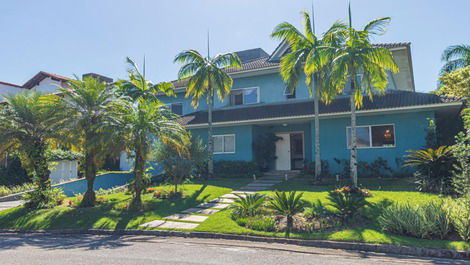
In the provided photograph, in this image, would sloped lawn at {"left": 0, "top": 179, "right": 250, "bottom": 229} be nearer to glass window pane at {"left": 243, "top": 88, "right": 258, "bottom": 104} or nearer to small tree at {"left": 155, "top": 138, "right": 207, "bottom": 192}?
small tree at {"left": 155, "top": 138, "right": 207, "bottom": 192}

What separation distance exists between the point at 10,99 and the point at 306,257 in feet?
44.8

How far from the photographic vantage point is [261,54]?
26.6 metres

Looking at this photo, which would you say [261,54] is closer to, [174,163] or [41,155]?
[174,163]

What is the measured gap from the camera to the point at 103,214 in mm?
11938

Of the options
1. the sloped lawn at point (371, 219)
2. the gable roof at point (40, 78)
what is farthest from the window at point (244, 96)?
the gable roof at point (40, 78)

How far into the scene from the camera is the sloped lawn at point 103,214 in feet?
36.3

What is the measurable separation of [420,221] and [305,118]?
10.1 metres

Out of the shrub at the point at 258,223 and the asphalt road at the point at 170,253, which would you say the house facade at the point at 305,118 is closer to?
the shrub at the point at 258,223

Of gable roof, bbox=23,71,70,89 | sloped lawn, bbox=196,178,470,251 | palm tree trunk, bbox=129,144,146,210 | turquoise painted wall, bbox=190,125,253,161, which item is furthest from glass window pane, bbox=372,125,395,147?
gable roof, bbox=23,71,70,89

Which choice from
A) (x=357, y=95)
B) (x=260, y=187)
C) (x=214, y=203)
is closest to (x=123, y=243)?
(x=214, y=203)

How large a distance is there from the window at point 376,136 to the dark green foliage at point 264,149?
204 inches

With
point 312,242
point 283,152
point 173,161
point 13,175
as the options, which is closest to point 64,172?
point 13,175

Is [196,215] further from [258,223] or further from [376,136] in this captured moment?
[376,136]

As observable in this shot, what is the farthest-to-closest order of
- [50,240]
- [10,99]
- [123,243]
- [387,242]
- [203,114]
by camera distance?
[203,114] → [10,99] → [50,240] → [123,243] → [387,242]
